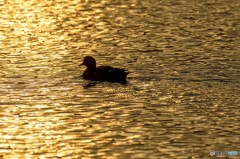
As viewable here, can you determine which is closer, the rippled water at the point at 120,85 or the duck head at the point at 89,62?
the rippled water at the point at 120,85

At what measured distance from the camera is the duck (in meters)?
29.2

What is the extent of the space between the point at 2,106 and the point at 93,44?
11.2 m

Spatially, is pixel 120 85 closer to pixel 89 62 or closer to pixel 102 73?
pixel 102 73

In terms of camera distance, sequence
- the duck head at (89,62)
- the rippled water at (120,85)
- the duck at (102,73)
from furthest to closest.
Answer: the duck head at (89,62) < the duck at (102,73) < the rippled water at (120,85)

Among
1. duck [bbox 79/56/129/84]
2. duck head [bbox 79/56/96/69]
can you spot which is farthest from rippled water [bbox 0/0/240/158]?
duck head [bbox 79/56/96/69]

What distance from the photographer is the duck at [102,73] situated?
2925cm

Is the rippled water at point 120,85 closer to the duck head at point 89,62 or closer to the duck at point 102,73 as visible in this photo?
the duck at point 102,73

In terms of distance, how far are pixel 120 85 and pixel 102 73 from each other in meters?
1.05

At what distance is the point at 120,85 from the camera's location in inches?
1141

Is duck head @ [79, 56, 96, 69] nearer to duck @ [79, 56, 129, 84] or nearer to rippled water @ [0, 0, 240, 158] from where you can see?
duck @ [79, 56, 129, 84]

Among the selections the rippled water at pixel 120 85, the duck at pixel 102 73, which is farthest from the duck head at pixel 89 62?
the rippled water at pixel 120 85

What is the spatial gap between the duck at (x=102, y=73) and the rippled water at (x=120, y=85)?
0.86 ft

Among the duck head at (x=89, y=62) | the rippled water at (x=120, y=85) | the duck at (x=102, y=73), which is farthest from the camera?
the duck head at (x=89, y=62)

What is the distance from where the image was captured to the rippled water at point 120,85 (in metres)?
21.7
